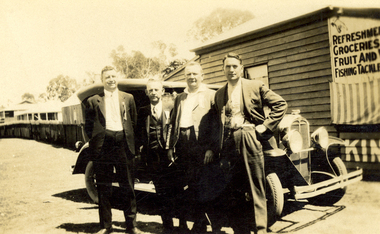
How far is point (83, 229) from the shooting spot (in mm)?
3020

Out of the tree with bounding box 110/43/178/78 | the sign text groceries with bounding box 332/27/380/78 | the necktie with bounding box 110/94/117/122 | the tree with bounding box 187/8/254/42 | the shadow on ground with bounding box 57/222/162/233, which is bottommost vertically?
the shadow on ground with bounding box 57/222/162/233

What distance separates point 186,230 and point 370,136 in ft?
12.2

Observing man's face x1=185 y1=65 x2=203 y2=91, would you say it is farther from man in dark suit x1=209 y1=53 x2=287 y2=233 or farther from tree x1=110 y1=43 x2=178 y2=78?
tree x1=110 y1=43 x2=178 y2=78

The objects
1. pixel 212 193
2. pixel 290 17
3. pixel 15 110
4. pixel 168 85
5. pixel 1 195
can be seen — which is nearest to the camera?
pixel 212 193

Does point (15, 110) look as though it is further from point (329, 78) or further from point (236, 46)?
point (329, 78)

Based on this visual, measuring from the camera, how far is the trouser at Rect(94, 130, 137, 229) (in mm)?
2682

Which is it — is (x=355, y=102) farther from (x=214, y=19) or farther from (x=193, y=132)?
(x=193, y=132)

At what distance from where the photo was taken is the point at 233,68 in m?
2.43

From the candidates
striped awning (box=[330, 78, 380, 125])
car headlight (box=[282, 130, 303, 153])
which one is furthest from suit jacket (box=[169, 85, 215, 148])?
striped awning (box=[330, 78, 380, 125])

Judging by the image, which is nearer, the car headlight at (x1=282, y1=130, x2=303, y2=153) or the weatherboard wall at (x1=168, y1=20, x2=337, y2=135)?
the car headlight at (x1=282, y1=130, x2=303, y2=153)

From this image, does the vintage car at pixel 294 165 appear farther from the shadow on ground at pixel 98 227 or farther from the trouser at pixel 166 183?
the trouser at pixel 166 183

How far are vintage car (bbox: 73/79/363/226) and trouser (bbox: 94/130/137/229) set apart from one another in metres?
0.62

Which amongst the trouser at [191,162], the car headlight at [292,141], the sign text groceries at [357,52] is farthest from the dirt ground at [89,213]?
the sign text groceries at [357,52]

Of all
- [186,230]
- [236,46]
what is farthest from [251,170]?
[236,46]
